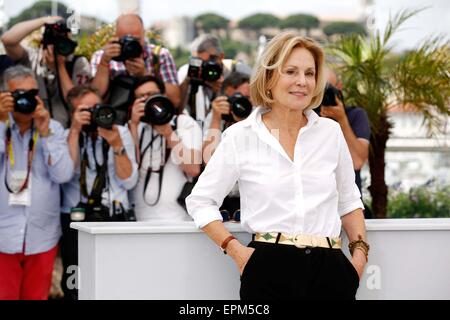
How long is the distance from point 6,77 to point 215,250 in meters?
2.25

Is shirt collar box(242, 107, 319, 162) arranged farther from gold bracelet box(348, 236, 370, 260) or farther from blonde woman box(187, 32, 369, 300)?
gold bracelet box(348, 236, 370, 260)

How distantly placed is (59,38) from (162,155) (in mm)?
1102

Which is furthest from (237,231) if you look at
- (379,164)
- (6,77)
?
(379,164)

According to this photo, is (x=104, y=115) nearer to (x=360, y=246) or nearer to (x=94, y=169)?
(x=94, y=169)

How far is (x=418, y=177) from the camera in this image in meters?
7.48

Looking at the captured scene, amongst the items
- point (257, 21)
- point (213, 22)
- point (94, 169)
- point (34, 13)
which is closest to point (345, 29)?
point (94, 169)

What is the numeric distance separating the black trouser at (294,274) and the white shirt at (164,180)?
1.87 meters

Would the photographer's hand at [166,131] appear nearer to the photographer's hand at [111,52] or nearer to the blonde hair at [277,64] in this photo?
the photographer's hand at [111,52]

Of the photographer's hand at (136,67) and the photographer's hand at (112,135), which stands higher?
the photographer's hand at (136,67)

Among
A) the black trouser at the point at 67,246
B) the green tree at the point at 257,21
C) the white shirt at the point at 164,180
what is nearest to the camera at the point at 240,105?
the white shirt at the point at 164,180

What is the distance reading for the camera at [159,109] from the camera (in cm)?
499
